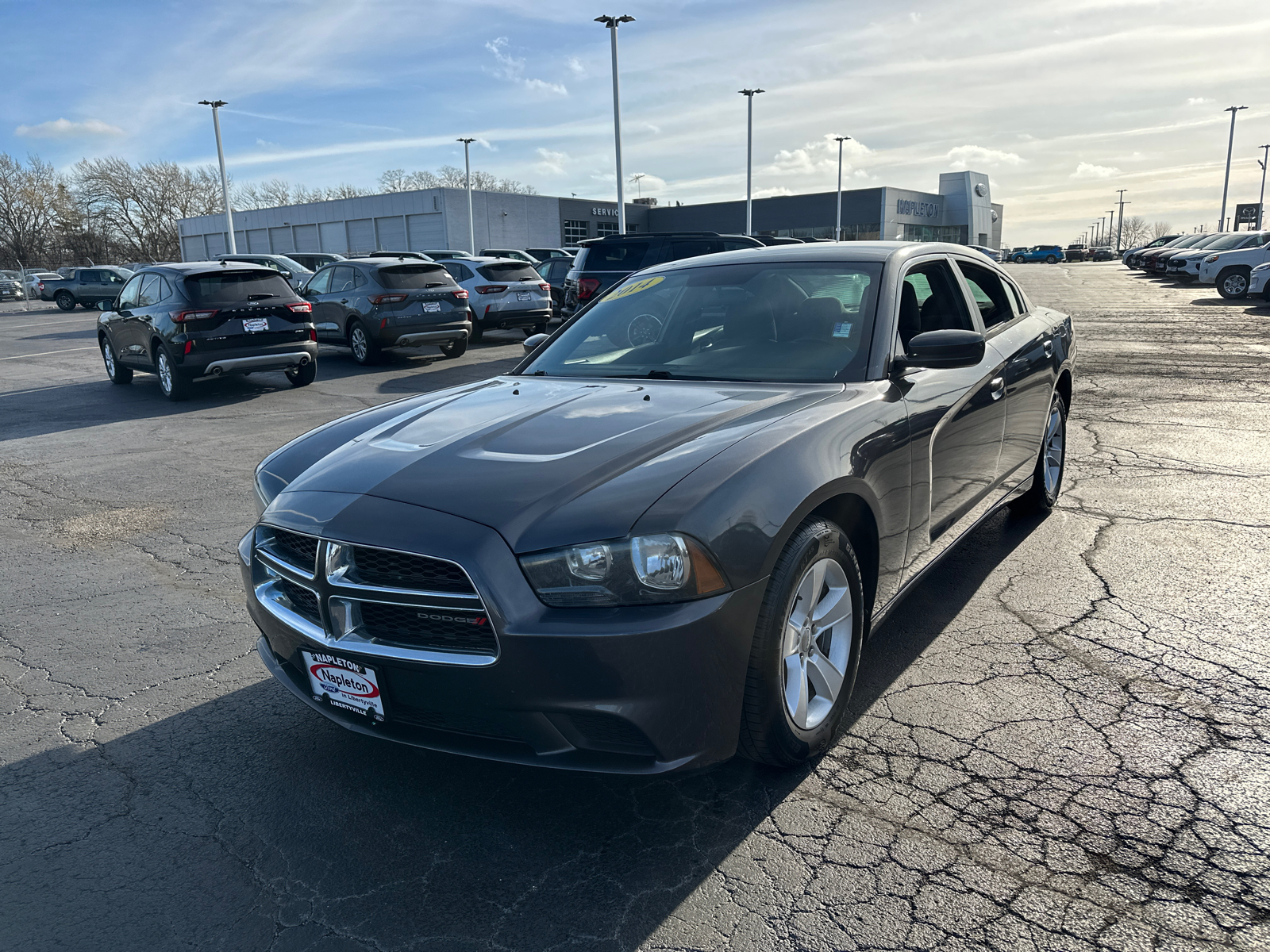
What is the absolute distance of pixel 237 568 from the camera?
197 inches

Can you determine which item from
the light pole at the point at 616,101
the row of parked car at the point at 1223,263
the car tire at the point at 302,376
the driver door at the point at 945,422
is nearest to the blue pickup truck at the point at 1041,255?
the row of parked car at the point at 1223,263

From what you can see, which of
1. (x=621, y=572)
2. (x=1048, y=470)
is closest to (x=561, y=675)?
(x=621, y=572)

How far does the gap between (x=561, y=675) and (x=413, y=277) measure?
1351 centimetres

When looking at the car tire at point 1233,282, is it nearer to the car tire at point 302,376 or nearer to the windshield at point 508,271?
the windshield at point 508,271

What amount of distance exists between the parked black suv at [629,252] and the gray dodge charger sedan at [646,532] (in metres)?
10.7

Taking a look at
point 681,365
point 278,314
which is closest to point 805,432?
point 681,365

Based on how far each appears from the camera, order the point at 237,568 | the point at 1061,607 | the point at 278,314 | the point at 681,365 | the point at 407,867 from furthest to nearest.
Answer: the point at 278,314 → the point at 237,568 → the point at 1061,607 → the point at 681,365 → the point at 407,867

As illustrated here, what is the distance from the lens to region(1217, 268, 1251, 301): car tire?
2450cm

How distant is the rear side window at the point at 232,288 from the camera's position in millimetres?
11758

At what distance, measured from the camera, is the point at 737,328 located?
3.79 metres

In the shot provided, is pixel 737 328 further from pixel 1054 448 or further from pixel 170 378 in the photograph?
pixel 170 378

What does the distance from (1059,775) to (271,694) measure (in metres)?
2.83

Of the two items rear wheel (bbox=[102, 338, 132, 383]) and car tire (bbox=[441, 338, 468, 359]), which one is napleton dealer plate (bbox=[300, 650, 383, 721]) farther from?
car tire (bbox=[441, 338, 468, 359])

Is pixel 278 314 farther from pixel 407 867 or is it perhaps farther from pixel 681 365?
pixel 407 867
